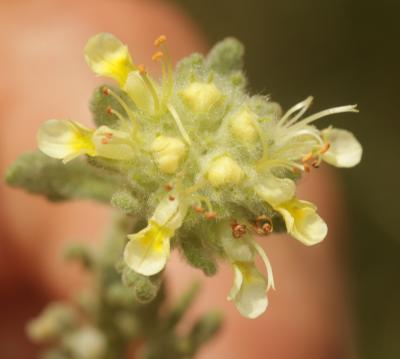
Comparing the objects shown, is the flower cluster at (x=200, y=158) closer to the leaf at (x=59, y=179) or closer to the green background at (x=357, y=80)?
the leaf at (x=59, y=179)

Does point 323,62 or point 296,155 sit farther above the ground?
point 323,62

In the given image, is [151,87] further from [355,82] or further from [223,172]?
[355,82]

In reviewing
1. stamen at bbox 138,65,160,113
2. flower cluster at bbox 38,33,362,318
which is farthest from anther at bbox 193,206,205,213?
stamen at bbox 138,65,160,113

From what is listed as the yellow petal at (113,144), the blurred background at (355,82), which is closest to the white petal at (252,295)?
the yellow petal at (113,144)

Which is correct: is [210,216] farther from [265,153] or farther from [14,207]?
[14,207]

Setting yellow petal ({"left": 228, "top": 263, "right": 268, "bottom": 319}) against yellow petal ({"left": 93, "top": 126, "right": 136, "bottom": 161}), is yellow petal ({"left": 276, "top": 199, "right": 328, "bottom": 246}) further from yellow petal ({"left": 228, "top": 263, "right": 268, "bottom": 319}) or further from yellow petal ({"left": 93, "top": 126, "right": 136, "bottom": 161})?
yellow petal ({"left": 93, "top": 126, "right": 136, "bottom": 161})

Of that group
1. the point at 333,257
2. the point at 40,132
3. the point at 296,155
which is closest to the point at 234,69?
the point at 296,155
